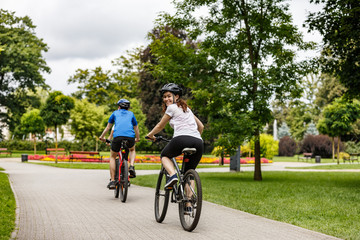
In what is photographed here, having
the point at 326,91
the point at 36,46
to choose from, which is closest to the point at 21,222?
the point at 36,46

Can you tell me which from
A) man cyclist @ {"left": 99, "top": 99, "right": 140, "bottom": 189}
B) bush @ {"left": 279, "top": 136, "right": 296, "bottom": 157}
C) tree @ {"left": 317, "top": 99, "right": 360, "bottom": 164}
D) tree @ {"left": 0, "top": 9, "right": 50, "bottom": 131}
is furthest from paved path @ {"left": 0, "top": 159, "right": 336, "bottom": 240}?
bush @ {"left": 279, "top": 136, "right": 296, "bottom": 157}

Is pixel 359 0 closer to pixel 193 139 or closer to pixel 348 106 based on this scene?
pixel 193 139

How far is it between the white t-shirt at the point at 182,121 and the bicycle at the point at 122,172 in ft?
8.76

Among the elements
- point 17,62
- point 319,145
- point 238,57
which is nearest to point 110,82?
point 17,62

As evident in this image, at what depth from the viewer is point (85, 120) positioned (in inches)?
1448

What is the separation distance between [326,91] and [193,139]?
58886mm

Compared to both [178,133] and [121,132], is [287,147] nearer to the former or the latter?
[121,132]

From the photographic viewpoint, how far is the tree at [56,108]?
84.1 ft

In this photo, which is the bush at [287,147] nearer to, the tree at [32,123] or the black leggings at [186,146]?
the tree at [32,123]

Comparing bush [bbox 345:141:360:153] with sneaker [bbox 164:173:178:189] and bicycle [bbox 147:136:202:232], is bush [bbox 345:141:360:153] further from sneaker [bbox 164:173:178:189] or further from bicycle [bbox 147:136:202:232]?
sneaker [bbox 164:173:178:189]

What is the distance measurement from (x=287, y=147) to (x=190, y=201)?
4718 centimetres

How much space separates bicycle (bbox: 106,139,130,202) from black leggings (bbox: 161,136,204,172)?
2489 millimetres

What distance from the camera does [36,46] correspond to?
4472 centimetres

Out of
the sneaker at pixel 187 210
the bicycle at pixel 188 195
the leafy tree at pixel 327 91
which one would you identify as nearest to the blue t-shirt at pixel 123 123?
the bicycle at pixel 188 195
